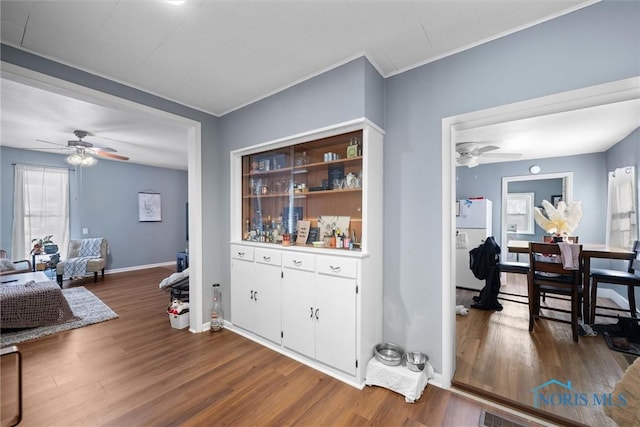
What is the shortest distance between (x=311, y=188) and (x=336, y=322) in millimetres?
1369

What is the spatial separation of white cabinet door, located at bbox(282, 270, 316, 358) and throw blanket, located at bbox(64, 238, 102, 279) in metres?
5.14

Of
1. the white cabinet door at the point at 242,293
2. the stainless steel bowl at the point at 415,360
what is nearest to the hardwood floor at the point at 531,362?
the stainless steel bowl at the point at 415,360

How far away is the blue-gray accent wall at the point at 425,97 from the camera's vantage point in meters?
1.61

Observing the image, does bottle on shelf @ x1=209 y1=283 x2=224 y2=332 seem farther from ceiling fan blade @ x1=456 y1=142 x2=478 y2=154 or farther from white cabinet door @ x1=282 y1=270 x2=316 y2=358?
ceiling fan blade @ x1=456 y1=142 x2=478 y2=154

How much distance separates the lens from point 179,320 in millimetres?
3229

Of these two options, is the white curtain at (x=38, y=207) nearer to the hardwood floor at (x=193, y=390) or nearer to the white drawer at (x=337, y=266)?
the hardwood floor at (x=193, y=390)

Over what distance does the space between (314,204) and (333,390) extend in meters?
1.72

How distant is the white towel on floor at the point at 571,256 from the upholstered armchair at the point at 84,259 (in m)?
7.72

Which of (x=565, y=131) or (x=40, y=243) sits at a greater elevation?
(x=565, y=131)

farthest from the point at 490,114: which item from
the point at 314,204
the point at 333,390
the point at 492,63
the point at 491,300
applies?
the point at 491,300

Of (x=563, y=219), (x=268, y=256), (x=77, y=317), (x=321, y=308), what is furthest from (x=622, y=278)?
(x=77, y=317)

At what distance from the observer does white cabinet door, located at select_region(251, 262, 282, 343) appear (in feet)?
8.84

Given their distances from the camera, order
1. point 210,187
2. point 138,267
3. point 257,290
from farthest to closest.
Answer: point 138,267, point 210,187, point 257,290

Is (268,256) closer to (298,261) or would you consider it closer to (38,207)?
(298,261)
